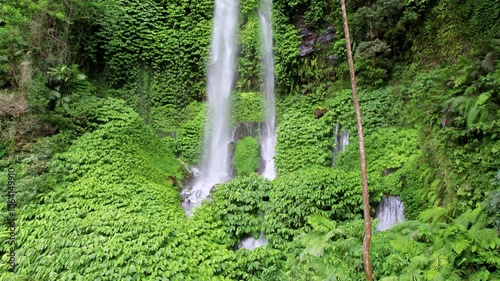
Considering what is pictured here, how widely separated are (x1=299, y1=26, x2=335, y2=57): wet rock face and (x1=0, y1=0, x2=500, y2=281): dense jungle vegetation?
Answer: 88mm

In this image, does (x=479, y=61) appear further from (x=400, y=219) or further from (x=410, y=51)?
(x=410, y=51)

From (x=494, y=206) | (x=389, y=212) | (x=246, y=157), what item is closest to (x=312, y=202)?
(x=389, y=212)

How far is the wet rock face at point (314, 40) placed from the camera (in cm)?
1381

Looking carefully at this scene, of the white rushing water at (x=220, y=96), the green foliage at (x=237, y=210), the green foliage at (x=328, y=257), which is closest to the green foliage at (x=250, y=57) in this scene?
the white rushing water at (x=220, y=96)

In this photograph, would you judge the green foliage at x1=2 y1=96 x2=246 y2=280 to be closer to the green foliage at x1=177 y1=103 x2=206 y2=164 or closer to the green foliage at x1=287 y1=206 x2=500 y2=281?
the green foliage at x1=287 y1=206 x2=500 y2=281

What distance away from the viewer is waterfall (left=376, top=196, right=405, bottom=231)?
7259mm

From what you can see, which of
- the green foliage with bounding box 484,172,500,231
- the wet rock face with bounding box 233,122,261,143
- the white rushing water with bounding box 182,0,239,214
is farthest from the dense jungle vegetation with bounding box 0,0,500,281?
the white rushing water with bounding box 182,0,239,214

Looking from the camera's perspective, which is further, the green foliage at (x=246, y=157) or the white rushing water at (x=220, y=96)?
the white rushing water at (x=220, y=96)

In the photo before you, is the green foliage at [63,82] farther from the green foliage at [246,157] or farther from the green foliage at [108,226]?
the green foliage at [246,157]

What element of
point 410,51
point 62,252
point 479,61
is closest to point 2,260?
point 62,252

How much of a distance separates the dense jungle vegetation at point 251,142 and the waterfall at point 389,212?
233 millimetres

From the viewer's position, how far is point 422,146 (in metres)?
7.19

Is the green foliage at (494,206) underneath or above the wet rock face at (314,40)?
underneath

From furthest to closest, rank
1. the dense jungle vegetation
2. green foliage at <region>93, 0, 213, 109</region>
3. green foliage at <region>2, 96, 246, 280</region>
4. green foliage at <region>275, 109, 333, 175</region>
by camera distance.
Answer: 1. green foliage at <region>93, 0, 213, 109</region>
2. green foliage at <region>275, 109, 333, 175</region>
3. green foliage at <region>2, 96, 246, 280</region>
4. the dense jungle vegetation
